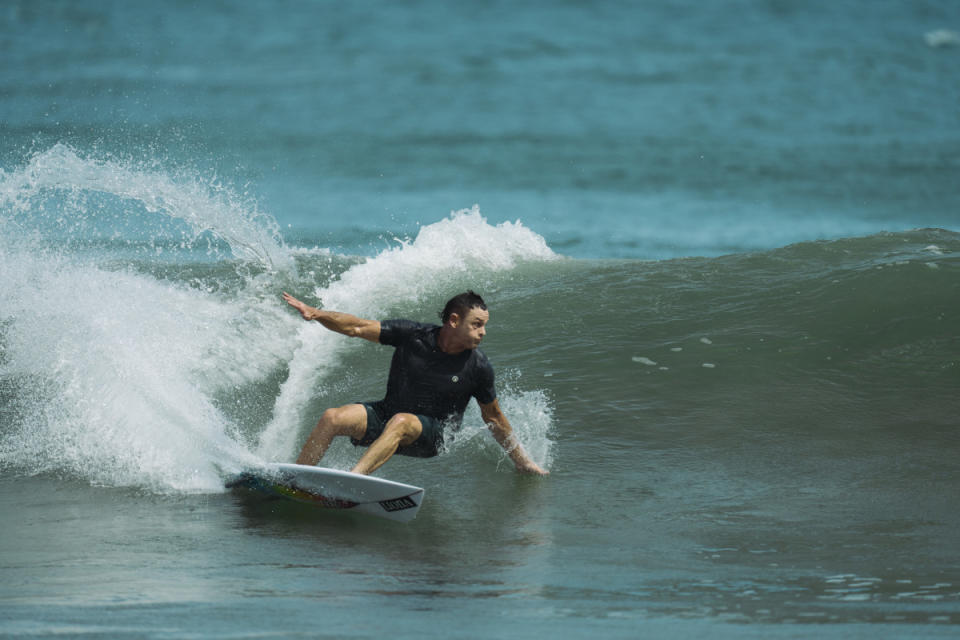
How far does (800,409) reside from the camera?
8.51 m

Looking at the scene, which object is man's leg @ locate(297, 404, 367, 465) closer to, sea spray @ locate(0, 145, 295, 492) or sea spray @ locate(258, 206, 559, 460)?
sea spray @ locate(0, 145, 295, 492)

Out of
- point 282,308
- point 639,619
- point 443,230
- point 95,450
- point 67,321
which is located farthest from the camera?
point 443,230

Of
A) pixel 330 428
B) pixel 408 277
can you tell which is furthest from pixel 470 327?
pixel 408 277

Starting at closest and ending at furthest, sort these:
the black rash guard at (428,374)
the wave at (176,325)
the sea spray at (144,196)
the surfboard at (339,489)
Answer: the surfboard at (339,489), the black rash guard at (428,374), the wave at (176,325), the sea spray at (144,196)

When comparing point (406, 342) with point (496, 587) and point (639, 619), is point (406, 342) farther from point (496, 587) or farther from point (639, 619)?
point (639, 619)

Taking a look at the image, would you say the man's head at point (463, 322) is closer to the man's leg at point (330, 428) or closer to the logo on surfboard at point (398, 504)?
the man's leg at point (330, 428)

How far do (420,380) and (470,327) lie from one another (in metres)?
0.50

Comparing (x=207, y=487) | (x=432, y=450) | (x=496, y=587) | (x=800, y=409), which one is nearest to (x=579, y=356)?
(x=800, y=409)

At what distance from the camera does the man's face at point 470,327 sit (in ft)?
21.4

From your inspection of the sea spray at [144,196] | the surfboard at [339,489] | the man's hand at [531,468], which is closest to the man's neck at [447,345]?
the man's hand at [531,468]

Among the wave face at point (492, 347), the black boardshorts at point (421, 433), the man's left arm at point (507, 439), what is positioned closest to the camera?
the black boardshorts at point (421, 433)

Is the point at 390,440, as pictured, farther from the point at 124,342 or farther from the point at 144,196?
the point at 144,196

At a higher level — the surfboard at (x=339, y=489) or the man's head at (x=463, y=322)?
the man's head at (x=463, y=322)

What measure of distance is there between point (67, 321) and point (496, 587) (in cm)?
640
